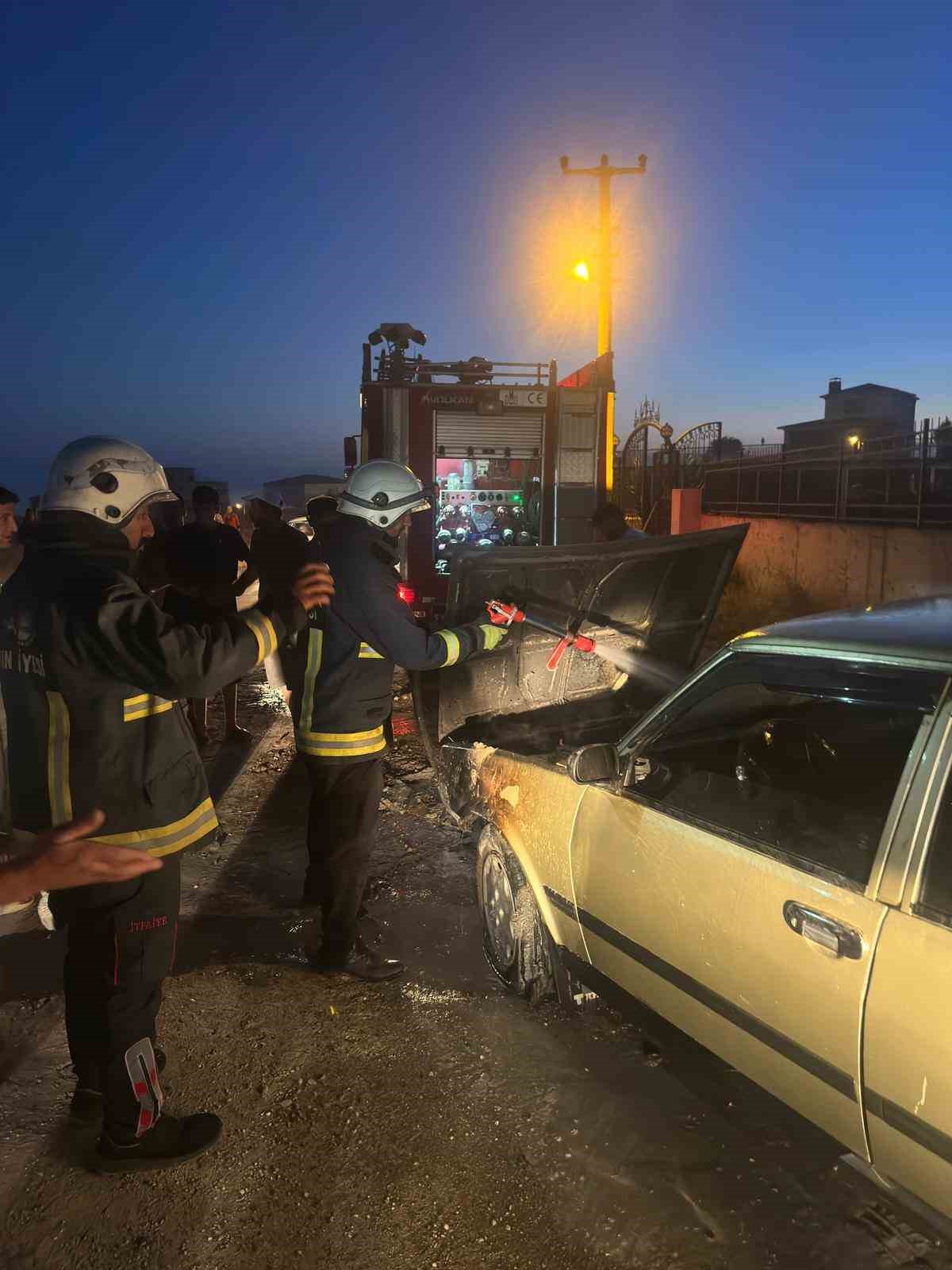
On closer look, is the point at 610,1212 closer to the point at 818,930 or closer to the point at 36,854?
the point at 818,930

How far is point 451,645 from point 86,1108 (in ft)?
6.42

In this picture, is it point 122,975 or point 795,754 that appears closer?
point 122,975

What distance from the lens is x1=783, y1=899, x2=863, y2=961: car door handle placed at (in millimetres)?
1934

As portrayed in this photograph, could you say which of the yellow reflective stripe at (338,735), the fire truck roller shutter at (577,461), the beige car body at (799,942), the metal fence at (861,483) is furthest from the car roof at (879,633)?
the metal fence at (861,483)

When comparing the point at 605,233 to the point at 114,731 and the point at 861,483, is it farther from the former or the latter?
the point at 114,731

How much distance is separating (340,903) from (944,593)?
2.47m

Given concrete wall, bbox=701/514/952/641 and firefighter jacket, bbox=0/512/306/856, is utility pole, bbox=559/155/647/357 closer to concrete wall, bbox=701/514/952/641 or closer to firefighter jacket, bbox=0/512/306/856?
concrete wall, bbox=701/514/952/641

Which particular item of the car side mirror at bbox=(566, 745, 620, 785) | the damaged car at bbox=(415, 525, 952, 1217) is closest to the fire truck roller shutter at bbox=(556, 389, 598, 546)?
the damaged car at bbox=(415, 525, 952, 1217)

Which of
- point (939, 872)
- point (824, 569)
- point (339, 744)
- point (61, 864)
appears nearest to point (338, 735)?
point (339, 744)

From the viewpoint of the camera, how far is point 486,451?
10.3 m

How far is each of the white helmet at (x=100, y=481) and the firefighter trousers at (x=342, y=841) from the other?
134cm

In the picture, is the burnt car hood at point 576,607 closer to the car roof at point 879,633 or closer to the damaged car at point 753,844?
the damaged car at point 753,844

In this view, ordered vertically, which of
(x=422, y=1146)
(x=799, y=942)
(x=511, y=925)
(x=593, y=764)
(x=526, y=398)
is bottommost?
(x=422, y=1146)

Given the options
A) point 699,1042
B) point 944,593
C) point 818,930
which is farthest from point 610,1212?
point 944,593
